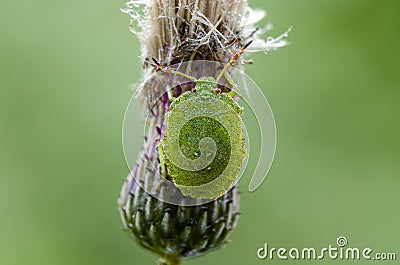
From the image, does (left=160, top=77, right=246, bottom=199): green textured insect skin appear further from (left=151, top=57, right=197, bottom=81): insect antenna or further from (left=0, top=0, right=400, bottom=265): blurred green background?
(left=0, top=0, right=400, bottom=265): blurred green background

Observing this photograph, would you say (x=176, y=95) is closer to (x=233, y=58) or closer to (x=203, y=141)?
(x=233, y=58)

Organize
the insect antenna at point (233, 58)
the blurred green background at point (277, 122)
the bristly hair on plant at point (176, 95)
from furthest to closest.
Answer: the blurred green background at point (277, 122) < the bristly hair on plant at point (176, 95) < the insect antenna at point (233, 58)

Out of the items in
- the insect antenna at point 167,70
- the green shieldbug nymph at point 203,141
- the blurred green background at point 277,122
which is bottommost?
the green shieldbug nymph at point 203,141

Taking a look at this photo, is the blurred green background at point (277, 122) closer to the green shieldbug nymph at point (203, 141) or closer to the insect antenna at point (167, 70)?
the insect antenna at point (167, 70)

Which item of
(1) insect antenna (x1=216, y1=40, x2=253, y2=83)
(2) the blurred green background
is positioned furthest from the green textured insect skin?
(2) the blurred green background

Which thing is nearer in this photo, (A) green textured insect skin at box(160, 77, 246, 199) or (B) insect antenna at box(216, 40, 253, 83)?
(A) green textured insect skin at box(160, 77, 246, 199)

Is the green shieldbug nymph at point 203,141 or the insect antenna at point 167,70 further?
the insect antenna at point 167,70

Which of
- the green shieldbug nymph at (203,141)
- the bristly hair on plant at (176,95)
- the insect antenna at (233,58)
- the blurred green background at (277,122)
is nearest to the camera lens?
the green shieldbug nymph at (203,141)

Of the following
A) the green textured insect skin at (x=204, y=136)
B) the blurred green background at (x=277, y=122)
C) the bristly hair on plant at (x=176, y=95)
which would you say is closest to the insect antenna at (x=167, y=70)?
the bristly hair on plant at (x=176, y=95)
